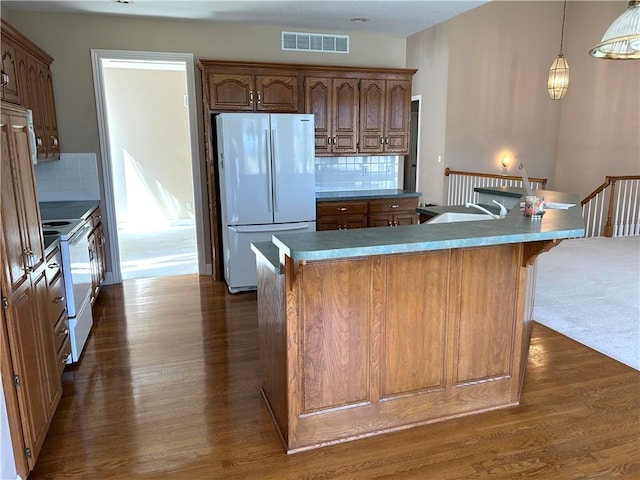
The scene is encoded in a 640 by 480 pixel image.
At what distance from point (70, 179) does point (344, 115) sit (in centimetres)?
291

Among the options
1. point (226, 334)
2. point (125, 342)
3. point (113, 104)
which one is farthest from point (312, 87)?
point (113, 104)

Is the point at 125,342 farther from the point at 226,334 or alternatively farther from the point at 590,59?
the point at 590,59

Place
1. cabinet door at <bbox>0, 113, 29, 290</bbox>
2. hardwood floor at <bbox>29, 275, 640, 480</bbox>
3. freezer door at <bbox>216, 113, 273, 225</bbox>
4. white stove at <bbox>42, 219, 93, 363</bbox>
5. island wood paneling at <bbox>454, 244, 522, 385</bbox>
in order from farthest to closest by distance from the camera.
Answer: freezer door at <bbox>216, 113, 273, 225</bbox> → white stove at <bbox>42, 219, 93, 363</bbox> → island wood paneling at <bbox>454, 244, 522, 385</bbox> → hardwood floor at <bbox>29, 275, 640, 480</bbox> → cabinet door at <bbox>0, 113, 29, 290</bbox>

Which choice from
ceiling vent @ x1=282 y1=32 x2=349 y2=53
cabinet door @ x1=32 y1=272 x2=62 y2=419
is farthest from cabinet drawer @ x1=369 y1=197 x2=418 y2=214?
cabinet door @ x1=32 y1=272 x2=62 y2=419

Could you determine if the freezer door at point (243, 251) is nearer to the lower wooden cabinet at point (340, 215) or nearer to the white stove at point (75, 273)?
the lower wooden cabinet at point (340, 215)

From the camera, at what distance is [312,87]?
4.76m

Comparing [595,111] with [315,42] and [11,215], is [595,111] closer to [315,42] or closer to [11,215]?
[315,42]

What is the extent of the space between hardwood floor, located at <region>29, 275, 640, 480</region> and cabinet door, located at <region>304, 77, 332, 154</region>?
2425 millimetres

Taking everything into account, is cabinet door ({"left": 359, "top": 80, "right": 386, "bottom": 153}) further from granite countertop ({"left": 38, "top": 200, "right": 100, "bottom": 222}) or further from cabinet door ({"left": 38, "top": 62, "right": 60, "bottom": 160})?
cabinet door ({"left": 38, "top": 62, "right": 60, "bottom": 160})

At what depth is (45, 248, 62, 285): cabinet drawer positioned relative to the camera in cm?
262

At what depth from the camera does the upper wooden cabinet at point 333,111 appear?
4785 millimetres

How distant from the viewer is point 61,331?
282 centimetres

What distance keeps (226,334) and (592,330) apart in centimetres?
287

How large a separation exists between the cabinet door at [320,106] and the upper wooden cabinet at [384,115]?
15.0 inches
